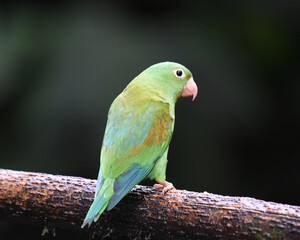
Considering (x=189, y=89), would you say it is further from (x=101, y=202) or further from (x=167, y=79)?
(x=101, y=202)

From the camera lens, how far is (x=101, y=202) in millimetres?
2402

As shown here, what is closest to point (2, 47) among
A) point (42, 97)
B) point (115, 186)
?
point (42, 97)

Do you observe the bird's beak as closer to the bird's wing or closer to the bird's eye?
the bird's eye

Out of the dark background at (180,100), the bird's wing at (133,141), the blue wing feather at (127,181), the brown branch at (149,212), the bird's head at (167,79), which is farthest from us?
the dark background at (180,100)

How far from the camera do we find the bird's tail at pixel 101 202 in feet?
7.65

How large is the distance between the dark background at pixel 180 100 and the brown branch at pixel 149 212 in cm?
131

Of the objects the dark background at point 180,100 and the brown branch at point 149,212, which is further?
the dark background at point 180,100

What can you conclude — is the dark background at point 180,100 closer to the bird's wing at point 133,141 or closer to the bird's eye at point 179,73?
the bird's eye at point 179,73

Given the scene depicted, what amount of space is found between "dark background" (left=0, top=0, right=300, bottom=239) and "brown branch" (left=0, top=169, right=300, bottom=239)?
4.29 feet

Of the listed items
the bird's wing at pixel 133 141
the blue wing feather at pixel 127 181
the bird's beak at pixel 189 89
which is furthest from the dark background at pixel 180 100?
the blue wing feather at pixel 127 181

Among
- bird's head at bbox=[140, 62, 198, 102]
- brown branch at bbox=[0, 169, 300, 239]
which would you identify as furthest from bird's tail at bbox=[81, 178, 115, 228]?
bird's head at bbox=[140, 62, 198, 102]

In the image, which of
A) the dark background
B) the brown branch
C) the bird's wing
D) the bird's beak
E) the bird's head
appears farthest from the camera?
the dark background

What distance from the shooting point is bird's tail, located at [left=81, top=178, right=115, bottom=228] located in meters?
2.33

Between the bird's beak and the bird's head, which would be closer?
the bird's head
